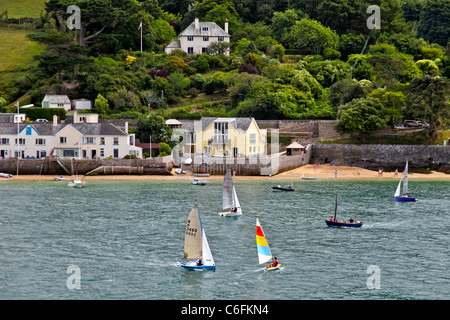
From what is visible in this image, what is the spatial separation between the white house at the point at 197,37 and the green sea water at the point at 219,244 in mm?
59902

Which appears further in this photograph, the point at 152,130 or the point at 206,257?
the point at 152,130

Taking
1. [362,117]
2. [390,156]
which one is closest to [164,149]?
[362,117]

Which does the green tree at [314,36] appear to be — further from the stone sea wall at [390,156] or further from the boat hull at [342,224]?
the boat hull at [342,224]

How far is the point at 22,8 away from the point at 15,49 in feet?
87.9

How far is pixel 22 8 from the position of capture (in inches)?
6742

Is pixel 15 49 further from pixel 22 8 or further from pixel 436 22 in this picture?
pixel 436 22

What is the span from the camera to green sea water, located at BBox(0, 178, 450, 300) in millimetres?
42750

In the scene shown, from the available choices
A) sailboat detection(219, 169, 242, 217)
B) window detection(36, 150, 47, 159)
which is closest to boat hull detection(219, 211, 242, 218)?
sailboat detection(219, 169, 242, 217)

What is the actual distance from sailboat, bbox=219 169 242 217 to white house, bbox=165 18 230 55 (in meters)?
75.1

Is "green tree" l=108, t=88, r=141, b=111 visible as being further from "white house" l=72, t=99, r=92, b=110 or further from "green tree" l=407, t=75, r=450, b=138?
"green tree" l=407, t=75, r=450, b=138

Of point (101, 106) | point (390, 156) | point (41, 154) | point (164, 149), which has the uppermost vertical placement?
point (101, 106)

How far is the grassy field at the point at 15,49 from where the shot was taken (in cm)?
14184

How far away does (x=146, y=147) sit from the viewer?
325 ft
